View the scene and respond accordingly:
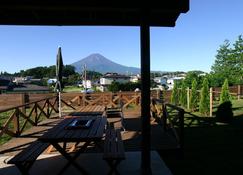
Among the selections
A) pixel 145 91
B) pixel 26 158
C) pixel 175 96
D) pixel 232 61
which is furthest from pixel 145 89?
pixel 232 61

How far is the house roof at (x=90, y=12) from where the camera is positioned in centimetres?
437

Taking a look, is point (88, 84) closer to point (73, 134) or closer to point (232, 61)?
point (232, 61)

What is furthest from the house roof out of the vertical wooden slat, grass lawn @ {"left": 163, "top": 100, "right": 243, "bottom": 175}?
grass lawn @ {"left": 163, "top": 100, "right": 243, "bottom": 175}

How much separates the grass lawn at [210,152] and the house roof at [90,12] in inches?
108

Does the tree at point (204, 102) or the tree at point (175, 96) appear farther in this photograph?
the tree at point (175, 96)

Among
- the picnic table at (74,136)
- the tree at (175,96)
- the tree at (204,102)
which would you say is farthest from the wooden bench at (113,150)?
the tree at (175,96)

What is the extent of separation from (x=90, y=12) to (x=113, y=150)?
2.28 meters

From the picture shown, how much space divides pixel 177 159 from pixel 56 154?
255cm

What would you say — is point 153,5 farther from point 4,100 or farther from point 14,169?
point 4,100

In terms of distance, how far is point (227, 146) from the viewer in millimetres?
7352

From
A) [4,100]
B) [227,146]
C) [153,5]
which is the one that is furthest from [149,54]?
[4,100]

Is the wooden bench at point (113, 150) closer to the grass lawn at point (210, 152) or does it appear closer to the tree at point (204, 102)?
the grass lawn at point (210, 152)

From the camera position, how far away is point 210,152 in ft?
22.1

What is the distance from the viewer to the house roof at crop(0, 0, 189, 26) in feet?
14.3
